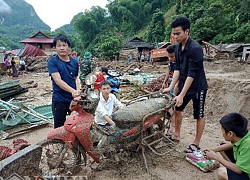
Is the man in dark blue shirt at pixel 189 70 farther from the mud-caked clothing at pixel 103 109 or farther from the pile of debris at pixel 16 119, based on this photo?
the pile of debris at pixel 16 119

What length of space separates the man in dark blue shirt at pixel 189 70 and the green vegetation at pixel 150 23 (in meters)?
19.6

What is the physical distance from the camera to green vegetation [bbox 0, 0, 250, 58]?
75.6 ft

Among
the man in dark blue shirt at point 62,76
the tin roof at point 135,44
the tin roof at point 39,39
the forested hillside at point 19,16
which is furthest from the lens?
the forested hillside at point 19,16

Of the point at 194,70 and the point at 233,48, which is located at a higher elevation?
the point at 233,48

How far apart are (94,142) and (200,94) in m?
1.72

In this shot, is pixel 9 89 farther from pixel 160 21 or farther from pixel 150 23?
pixel 150 23

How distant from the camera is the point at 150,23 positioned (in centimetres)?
3828

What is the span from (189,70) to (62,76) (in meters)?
1.80

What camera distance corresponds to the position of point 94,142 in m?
2.93

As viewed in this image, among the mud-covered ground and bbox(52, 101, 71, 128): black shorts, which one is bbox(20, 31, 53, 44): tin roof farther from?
bbox(52, 101, 71, 128): black shorts

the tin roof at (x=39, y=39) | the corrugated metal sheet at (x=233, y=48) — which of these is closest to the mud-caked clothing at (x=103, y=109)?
the corrugated metal sheet at (x=233, y=48)

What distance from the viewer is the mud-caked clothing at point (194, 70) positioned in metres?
3.12

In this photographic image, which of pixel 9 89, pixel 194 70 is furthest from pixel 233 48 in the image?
pixel 194 70

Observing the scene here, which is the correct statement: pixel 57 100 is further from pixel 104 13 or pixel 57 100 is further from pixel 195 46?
pixel 104 13
